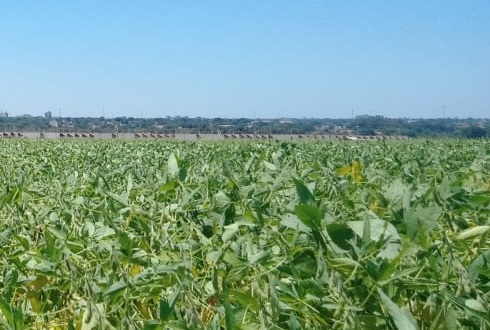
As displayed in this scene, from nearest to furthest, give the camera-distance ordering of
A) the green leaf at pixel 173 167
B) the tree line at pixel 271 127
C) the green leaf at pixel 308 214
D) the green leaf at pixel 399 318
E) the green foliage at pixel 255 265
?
1. the green leaf at pixel 399 318
2. the green foliage at pixel 255 265
3. the green leaf at pixel 308 214
4. the green leaf at pixel 173 167
5. the tree line at pixel 271 127

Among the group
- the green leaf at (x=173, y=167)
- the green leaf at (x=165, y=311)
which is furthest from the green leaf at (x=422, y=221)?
the green leaf at (x=173, y=167)

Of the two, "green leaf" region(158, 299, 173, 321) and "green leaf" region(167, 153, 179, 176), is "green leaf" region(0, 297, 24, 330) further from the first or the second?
"green leaf" region(167, 153, 179, 176)

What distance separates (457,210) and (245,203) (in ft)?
2.14

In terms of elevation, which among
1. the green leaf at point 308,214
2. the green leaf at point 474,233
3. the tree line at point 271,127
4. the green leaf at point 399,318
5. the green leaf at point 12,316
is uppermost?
the green leaf at point 308,214

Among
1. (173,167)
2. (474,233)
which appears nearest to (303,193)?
(474,233)

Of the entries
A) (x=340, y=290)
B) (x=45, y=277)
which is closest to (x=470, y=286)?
(x=340, y=290)

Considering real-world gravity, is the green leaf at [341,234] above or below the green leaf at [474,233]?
above

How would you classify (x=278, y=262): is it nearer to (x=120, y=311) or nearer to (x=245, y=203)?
(x=120, y=311)

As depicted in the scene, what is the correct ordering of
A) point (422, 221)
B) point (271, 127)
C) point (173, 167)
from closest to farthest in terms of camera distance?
1. point (422, 221)
2. point (173, 167)
3. point (271, 127)

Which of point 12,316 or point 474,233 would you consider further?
point 474,233

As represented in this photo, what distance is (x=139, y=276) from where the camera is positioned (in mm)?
1463

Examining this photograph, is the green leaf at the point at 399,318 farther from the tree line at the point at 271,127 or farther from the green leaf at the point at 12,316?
the tree line at the point at 271,127

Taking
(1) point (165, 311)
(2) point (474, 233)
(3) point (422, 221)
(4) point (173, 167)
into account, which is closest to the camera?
(1) point (165, 311)

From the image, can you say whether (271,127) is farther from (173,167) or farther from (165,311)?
(165,311)
